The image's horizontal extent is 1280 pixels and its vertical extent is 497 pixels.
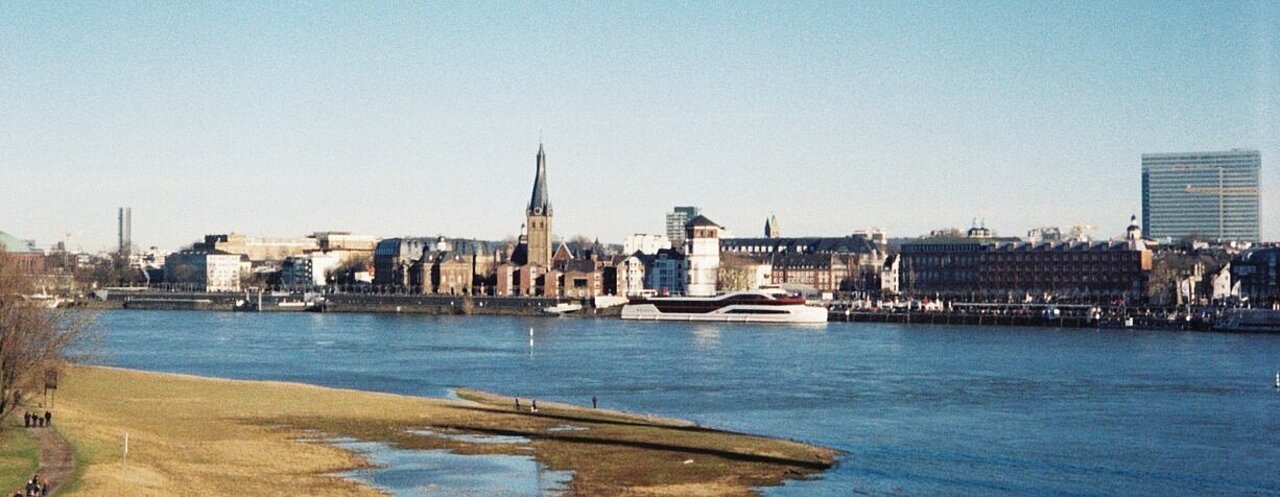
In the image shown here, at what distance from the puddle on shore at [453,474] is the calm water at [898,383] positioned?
600 cm

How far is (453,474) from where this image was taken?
4066 centimetres

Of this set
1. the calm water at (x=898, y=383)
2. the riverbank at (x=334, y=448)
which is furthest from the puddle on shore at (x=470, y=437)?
the calm water at (x=898, y=383)

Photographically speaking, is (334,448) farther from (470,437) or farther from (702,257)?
(702,257)

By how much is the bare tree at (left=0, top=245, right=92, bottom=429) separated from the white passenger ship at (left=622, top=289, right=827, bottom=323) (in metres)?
97.8

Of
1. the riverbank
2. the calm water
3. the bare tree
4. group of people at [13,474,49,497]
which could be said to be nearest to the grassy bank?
group of people at [13,474,49,497]

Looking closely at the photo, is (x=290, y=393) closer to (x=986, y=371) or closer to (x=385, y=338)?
(x=986, y=371)

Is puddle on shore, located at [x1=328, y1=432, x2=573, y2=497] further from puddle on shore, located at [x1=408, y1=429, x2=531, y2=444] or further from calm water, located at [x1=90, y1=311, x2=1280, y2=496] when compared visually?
calm water, located at [x1=90, y1=311, x2=1280, y2=496]

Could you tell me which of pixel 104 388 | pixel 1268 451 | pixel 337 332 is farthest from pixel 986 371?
pixel 337 332

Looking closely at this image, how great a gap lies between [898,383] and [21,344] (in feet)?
127

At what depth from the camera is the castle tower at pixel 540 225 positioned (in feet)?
606

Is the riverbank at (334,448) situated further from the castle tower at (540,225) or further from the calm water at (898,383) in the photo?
the castle tower at (540,225)

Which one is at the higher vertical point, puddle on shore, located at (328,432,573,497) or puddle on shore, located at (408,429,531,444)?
puddle on shore, located at (408,429,531,444)

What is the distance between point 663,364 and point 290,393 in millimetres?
26211

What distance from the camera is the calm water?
43.2m
